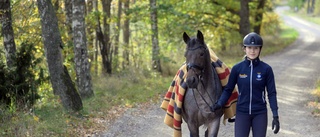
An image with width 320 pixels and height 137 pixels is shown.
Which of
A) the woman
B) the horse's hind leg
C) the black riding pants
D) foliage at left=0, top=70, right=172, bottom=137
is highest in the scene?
the woman

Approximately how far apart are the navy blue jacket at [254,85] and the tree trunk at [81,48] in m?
6.69

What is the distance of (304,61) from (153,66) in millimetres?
9029

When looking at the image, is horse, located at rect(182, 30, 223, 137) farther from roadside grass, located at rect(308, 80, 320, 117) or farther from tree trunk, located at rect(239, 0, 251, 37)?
tree trunk, located at rect(239, 0, 251, 37)

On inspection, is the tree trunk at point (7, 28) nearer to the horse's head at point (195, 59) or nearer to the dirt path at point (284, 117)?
the dirt path at point (284, 117)

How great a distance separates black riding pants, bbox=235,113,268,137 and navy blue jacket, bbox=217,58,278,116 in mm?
68

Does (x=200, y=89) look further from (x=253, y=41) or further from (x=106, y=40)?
(x=106, y=40)

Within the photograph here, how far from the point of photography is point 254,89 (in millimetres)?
4535

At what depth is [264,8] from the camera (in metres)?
24.8

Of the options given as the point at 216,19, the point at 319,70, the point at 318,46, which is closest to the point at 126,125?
the point at 319,70

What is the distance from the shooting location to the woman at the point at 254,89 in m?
4.49

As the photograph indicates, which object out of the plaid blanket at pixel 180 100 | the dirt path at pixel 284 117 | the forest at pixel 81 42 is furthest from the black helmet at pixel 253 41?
the forest at pixel 81 42

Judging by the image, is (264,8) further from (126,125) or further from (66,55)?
(126,125)

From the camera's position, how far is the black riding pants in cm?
459

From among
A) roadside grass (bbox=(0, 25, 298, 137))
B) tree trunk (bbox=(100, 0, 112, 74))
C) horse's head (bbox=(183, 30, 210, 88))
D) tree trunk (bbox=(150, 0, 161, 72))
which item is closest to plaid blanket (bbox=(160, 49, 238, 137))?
horse's head (bbox=(183, 30, 210, 88))
